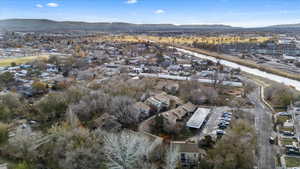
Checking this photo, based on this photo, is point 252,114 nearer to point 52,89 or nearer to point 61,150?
point 61,150

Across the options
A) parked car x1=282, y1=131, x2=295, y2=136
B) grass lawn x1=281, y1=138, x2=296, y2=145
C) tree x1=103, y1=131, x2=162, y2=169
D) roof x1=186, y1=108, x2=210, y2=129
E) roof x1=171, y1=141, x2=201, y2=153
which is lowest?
grass lawn x1=281, y1=138, x2=296, y2=145

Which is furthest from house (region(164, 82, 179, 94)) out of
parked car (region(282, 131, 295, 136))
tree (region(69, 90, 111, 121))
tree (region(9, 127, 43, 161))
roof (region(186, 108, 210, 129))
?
tree (region(9, 127, 43, 161))

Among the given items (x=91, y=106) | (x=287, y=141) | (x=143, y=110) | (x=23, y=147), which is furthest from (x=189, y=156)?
(x=23, y=147)

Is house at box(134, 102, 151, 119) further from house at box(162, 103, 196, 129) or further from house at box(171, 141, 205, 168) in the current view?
house at box(171, 141, 205, 168)

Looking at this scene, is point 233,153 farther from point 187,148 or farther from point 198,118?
point 198,118

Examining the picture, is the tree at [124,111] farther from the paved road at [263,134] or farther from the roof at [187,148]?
the paved road at [263,134]

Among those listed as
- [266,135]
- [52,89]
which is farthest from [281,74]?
[52,89]
